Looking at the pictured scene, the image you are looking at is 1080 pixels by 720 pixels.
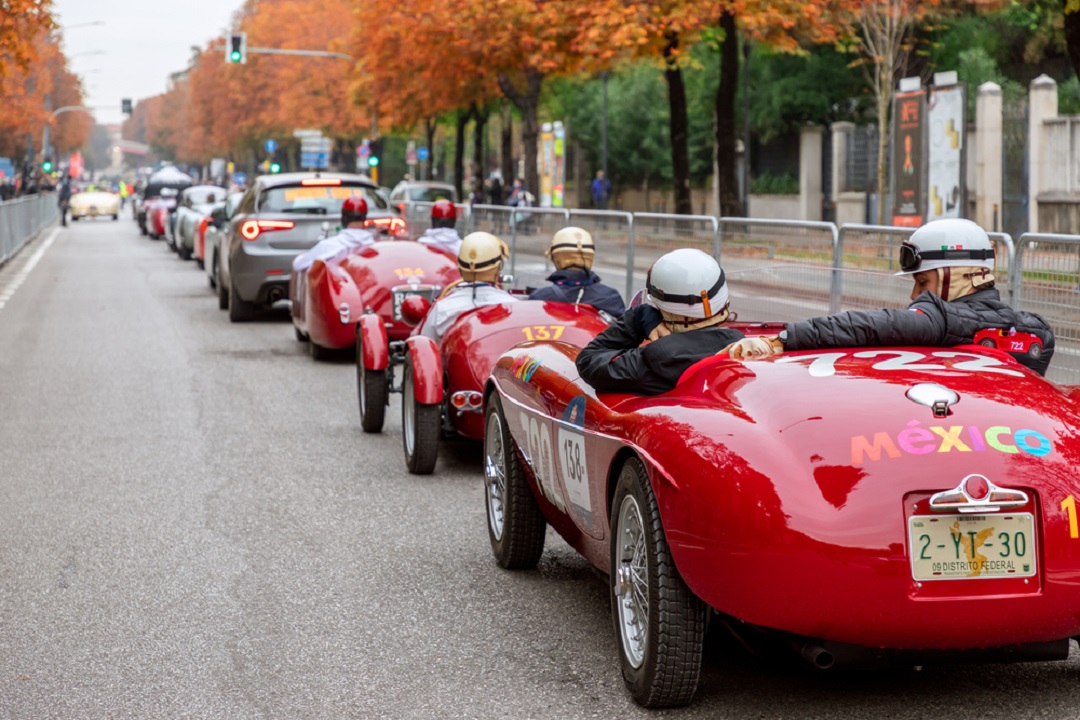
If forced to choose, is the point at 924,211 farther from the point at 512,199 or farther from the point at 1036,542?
the point at 512,199

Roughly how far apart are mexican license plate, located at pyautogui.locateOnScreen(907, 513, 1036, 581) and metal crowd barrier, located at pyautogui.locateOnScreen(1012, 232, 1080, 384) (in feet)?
15.1

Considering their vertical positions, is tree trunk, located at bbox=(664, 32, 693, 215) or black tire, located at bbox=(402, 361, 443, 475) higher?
tree trunk, located at bbox=(664, 32, 693, 215)

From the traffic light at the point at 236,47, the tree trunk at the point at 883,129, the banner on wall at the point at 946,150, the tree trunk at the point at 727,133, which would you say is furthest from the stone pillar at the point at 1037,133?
the traffic light at the point at 236,47

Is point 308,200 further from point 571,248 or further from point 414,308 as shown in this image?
point 571,248

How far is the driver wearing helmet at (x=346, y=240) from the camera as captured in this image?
1393cm

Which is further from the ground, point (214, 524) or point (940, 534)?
point (940, 534)

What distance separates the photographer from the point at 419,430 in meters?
8.69

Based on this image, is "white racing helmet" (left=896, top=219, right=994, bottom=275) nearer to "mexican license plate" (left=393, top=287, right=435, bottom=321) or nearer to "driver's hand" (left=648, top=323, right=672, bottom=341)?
"driver's hand" (left=648, top=323, right=672, bottom=341)

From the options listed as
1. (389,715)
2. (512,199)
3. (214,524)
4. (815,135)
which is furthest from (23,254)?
(389,715)

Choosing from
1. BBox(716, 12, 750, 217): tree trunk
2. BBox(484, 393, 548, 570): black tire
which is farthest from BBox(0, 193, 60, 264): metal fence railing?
BBox(484, 393, 548, 570): black tire

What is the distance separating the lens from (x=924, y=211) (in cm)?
2470

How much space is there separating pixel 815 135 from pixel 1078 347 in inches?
1436

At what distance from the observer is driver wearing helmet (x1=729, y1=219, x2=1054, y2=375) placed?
198 inches

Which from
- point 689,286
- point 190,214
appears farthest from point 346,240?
point 190,214
